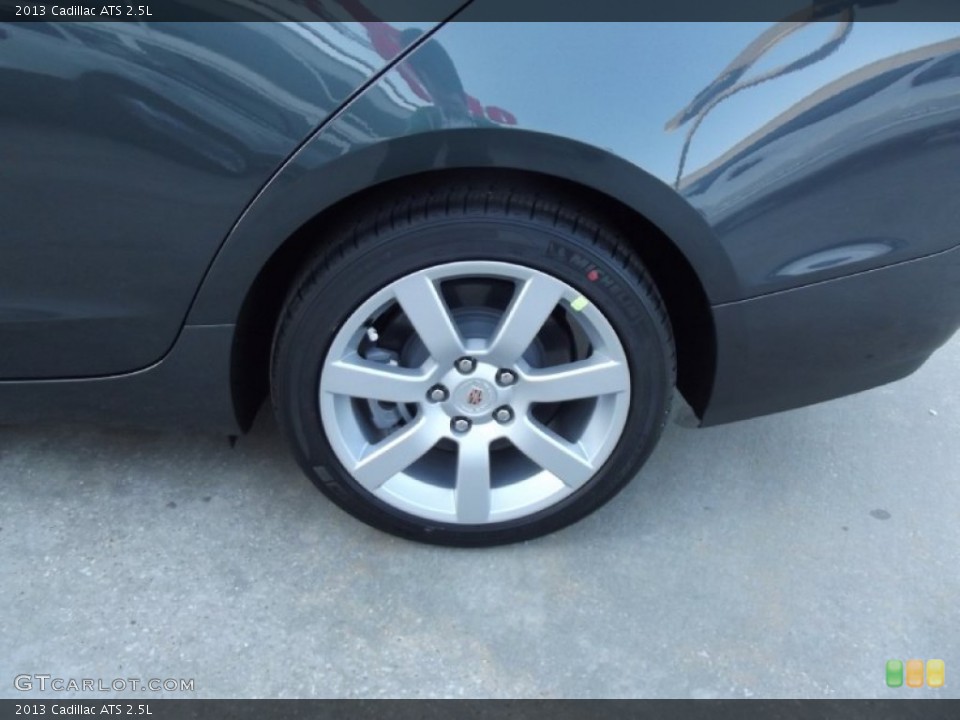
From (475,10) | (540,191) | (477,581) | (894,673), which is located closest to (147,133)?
(475,10)

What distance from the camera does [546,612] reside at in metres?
1.98

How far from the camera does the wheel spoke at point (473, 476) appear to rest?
6.55 feet

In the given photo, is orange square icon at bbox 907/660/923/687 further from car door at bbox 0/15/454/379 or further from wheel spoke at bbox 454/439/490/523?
car door at bbox 0/15/454/379

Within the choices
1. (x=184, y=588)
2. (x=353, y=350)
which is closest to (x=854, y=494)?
(x=353, y=350)

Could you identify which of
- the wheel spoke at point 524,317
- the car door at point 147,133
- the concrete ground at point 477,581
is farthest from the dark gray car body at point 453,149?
the concrete ground at point 477,581

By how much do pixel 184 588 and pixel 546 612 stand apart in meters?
0.80

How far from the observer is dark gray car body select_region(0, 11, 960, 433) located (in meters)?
1.59

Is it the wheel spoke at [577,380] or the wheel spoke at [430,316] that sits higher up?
the wheel spoke at [430,316]

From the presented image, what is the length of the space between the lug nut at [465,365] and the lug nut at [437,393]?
6 centimetres

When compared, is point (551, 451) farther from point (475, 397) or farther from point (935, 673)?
point (935, 673)

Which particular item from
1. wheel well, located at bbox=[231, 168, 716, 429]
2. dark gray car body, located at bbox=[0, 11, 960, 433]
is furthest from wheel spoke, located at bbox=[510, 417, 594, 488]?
dark gray car body, located at bbox=[0, 11, 960, 433]

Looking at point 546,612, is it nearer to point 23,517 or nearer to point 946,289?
point 946,289
